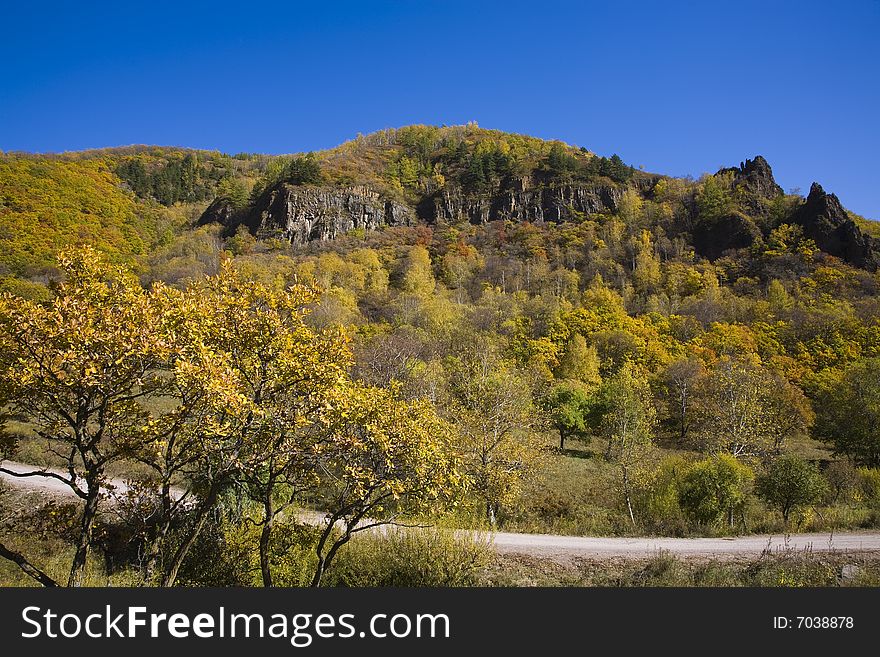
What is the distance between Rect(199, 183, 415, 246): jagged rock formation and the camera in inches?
4754

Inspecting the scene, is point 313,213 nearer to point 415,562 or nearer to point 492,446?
point 492,446

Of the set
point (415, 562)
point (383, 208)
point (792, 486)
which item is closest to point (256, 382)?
point (415, 562)

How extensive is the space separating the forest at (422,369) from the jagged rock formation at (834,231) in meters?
0.50

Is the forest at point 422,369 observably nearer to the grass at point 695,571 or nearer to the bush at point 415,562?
the bush at point 415,562

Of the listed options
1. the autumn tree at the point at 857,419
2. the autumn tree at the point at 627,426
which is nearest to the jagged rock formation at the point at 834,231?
the autumn tree at the point at 857,419

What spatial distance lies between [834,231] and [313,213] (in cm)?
11268

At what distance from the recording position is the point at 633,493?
74.1ft

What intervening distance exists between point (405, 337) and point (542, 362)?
17600mm

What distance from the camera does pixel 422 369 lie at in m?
40.9

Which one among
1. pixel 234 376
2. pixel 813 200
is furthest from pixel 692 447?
pixel 813 200

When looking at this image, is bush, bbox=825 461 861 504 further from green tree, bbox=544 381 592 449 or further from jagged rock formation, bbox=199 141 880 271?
jagged rock formation, bbox=199 141 880 271

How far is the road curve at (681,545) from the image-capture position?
516 inches

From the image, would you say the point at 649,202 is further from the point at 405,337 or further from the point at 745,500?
the point at 745,500

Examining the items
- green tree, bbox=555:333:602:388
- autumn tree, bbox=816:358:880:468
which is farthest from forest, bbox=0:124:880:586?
green tree, bbox=555:333:602:388
